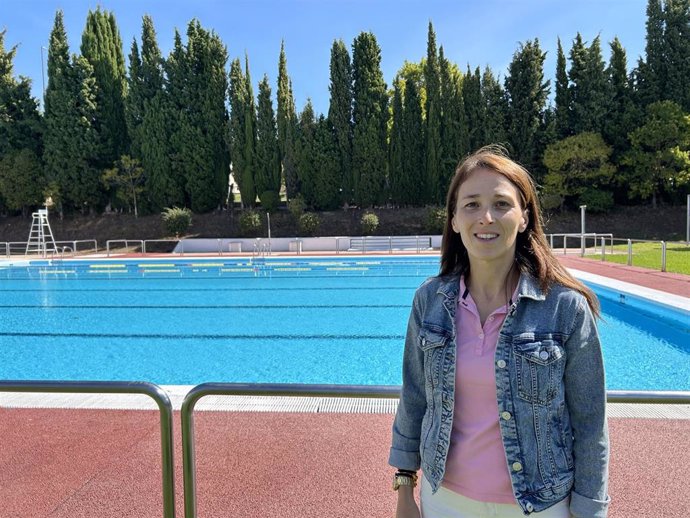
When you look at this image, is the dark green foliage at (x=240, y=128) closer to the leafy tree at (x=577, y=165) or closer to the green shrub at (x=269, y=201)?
the green shrub at (x=269, y=201)

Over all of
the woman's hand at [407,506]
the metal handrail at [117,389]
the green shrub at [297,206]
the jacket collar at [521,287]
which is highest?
the green shrub at [297,206]

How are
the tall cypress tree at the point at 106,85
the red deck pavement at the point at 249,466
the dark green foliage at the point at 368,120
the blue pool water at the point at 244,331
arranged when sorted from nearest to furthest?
the red deck pavement at the point at 249,466 < the blue pool water at the point at 244,331 < the dark green foliage at the point at 368,120 < the tall cypress tree at the point at 106,85

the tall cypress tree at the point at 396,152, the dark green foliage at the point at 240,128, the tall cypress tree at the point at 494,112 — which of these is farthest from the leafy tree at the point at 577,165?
the dark green foliage at the point at 240,128

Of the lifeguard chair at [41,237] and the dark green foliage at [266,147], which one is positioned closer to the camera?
the lifeguard chair at [41,237]

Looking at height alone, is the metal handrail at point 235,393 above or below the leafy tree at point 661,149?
below

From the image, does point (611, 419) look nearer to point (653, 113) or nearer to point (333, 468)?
point (333, 468)

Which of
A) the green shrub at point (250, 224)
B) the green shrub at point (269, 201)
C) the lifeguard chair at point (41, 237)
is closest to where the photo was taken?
the lifeguard chair at point (41, 237)

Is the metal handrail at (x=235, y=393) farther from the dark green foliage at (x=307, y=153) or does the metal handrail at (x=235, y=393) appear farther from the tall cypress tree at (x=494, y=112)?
the tall cypress tree at (x=494, y=112)

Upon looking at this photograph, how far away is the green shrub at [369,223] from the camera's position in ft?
91.5

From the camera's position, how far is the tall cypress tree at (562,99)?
2938 centimetres

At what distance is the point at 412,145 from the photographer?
30.6 m

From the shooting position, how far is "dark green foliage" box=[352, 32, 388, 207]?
30031 mm

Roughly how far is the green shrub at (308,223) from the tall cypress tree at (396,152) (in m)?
5.85

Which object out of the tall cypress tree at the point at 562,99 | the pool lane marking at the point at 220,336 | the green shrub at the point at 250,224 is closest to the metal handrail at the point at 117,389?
the pool lane marking at the point at 220,336
